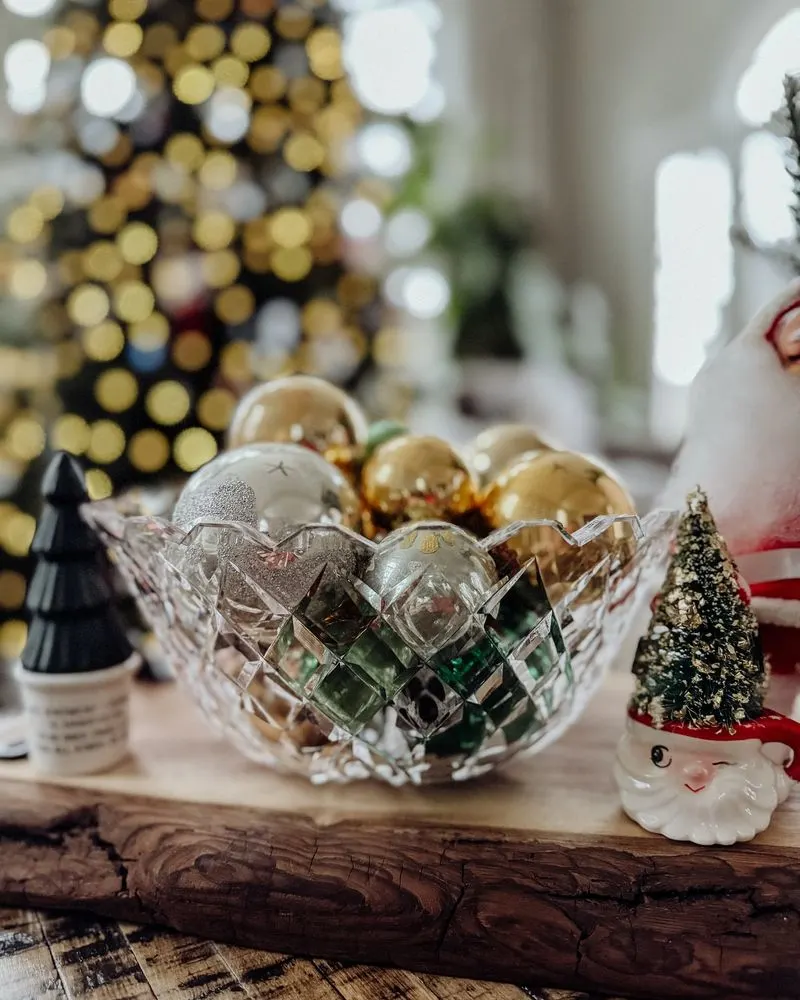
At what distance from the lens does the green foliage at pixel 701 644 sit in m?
0.44

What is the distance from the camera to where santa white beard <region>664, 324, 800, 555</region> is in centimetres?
49

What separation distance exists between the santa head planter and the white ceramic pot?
0.32m

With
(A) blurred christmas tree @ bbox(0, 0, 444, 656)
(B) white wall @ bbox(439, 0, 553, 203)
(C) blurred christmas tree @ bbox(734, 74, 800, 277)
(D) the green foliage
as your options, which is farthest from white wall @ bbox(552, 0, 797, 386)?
(D) the green foliage

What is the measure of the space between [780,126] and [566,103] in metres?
3.53

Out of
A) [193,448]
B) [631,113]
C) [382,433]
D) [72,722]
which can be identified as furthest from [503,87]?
[72,722]

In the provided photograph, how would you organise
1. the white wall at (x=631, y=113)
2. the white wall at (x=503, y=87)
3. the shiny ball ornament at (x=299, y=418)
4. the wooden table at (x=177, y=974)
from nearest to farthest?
the wooden table at (x=177, y=974) → the shiny ball ornament at (x=299, y=418) → the white wall at (x=631, y=113) → the white wall at (x=503, y=87)

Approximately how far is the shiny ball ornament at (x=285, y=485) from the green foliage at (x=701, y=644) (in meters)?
0.19

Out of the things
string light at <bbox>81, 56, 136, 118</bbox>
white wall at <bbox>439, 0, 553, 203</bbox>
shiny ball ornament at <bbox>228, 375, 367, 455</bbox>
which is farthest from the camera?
white wall at <bbox>439, 0, 553, 203</bbox>

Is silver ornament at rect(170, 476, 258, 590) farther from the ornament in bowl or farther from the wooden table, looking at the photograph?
the wooden table

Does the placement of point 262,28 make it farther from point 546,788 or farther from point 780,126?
point 546,788

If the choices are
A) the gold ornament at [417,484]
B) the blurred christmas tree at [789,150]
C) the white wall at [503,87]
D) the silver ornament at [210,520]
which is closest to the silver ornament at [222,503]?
the silver ornament at [210,520]

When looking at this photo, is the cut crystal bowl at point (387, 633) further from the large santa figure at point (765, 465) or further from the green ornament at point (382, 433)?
the green ornament at point (382, 433)

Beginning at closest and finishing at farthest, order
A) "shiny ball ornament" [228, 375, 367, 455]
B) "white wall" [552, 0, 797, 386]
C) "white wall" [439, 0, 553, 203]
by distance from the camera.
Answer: "shiny ball ornament" [228, 375, 367, 455]
"white wall" [552, 0, 797, 386]
"white wall" [439, 0, 553, 203]

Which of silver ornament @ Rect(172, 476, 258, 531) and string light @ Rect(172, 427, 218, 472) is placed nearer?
silver ornament @ Rect(172, 476, 258, 531)
